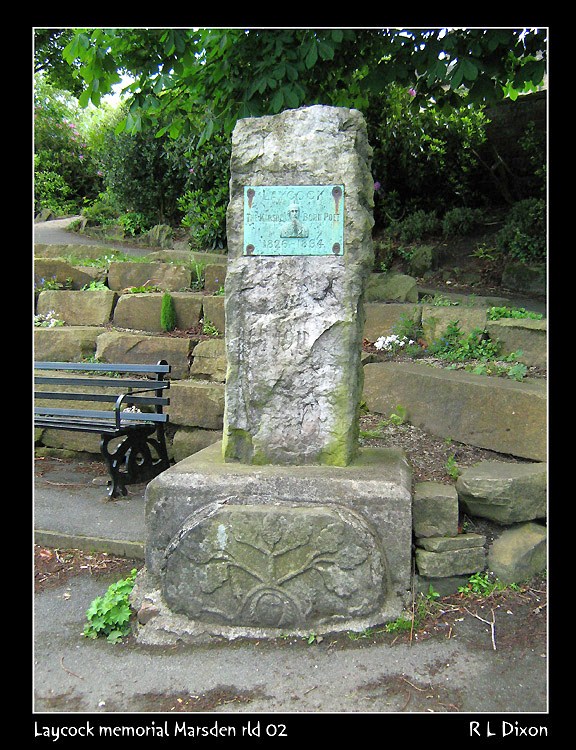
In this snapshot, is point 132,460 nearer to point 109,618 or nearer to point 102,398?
point 102,398

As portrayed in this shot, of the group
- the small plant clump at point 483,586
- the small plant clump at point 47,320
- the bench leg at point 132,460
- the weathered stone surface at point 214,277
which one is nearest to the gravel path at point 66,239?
the weathered stone surface at point 214,277

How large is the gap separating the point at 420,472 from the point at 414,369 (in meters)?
1.11

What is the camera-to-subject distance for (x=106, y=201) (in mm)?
10016

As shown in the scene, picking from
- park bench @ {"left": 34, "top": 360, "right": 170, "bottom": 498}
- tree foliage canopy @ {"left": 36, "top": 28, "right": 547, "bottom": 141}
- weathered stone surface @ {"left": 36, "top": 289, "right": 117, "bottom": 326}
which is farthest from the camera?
weathered stone surface @ {"left": 36, "top": 289, "right": 117, "bottom": 326}

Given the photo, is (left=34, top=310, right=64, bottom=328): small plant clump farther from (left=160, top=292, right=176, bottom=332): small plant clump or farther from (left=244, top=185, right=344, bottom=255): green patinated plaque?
(left=244, top=185, right=344, bottom=255): green patinated plaque

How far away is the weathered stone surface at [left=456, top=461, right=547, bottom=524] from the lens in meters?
3.22

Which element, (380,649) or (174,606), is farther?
(174,606)

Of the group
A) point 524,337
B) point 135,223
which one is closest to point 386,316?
point 524,337

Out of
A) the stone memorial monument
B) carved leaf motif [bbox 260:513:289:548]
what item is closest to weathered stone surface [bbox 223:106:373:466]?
the stone memorial monument

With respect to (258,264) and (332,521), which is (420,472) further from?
(258,264)

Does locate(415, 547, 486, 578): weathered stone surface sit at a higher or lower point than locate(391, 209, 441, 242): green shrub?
lower

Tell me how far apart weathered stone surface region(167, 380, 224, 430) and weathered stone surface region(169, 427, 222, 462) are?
5cm

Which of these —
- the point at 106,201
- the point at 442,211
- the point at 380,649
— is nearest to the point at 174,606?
the point at 380,649

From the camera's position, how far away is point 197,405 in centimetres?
513
